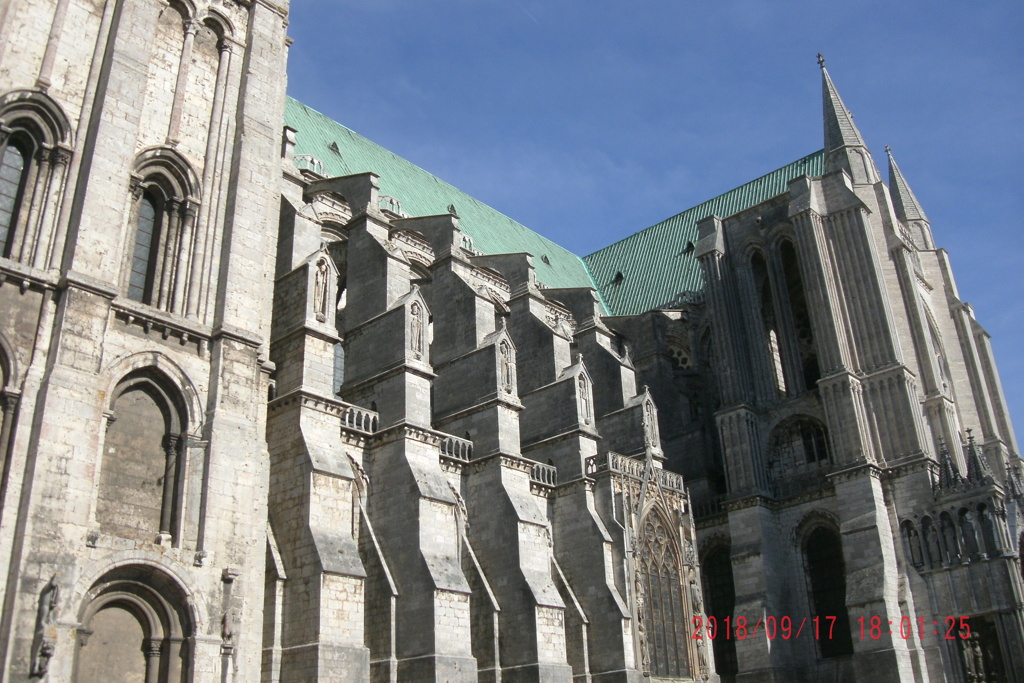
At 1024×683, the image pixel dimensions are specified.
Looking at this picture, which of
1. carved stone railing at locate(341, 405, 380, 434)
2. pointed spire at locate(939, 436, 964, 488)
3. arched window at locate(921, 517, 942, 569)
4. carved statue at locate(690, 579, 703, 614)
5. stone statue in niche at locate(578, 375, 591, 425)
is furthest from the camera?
pointed spire at locate(939, 436, 964, 488)

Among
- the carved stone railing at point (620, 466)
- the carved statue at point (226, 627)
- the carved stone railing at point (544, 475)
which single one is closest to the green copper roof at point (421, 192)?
the carved stone railing at point (544, 475)

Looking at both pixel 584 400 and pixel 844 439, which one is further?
pixel 844 439

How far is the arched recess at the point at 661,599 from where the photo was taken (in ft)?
82.8

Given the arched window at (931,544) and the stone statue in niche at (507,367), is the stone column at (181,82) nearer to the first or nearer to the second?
the stone statue in niche at (507,367)

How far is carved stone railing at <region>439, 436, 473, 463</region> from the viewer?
75.8 feet

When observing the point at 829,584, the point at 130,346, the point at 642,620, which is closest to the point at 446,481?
the point at 642,620

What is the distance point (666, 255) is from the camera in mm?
42594

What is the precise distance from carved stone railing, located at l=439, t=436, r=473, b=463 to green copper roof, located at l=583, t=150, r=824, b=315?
18.1 meters

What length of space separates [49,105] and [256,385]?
560 cm

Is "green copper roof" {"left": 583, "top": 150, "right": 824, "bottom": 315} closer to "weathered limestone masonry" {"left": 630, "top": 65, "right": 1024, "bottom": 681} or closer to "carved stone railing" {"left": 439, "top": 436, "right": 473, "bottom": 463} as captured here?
"weathered limestone masonry" {"left": 630, "top": 65, "right": 1024, "bottom": 681}

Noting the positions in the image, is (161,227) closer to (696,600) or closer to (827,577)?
(696,600)

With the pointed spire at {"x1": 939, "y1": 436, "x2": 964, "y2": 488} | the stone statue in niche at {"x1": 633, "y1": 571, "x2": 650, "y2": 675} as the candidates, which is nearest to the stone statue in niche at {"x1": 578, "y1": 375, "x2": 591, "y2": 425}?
the stone statue in niche at {"x1": 633, "y1": 571, "x2": 650, "y2": 675}
